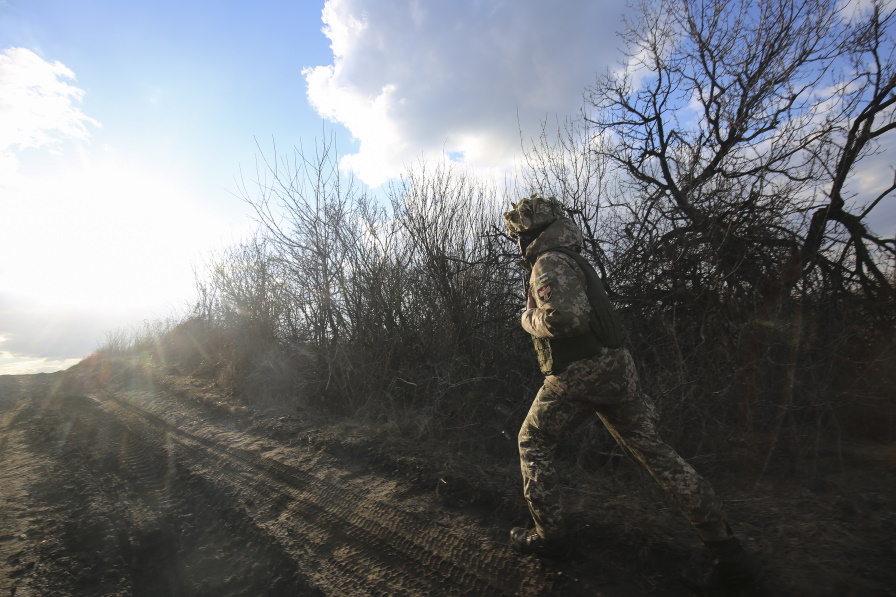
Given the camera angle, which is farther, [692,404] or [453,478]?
[692,404]

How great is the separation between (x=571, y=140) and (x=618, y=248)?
1.57 meters

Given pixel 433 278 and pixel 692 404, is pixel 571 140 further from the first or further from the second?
pixel 692 404

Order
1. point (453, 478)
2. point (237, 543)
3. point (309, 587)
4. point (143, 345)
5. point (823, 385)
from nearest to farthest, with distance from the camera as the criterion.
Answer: point (309, 587)
point (237, 543)
point (453, 478)
point (823, 385)
point (143, 345)

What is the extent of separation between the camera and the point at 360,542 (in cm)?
300

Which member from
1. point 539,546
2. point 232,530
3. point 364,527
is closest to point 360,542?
point 364,527

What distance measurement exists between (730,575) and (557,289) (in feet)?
5.18

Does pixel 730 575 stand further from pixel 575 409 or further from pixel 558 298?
pixel 558 298

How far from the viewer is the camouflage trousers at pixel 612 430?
7.51 ft

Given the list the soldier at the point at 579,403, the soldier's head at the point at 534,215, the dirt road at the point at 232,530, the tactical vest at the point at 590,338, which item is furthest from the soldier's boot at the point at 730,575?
the soldier's head at the point at 534,215

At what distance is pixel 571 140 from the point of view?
586 cm

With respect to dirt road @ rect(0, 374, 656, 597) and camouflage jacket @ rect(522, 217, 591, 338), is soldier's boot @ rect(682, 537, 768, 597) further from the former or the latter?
camouflage jacket @ rect(522, 217, 591, 338)

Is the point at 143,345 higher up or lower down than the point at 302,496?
higher up

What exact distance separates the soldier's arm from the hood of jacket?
107 mm

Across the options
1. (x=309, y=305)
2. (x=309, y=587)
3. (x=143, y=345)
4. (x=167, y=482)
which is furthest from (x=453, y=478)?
(x=143, y=345)
